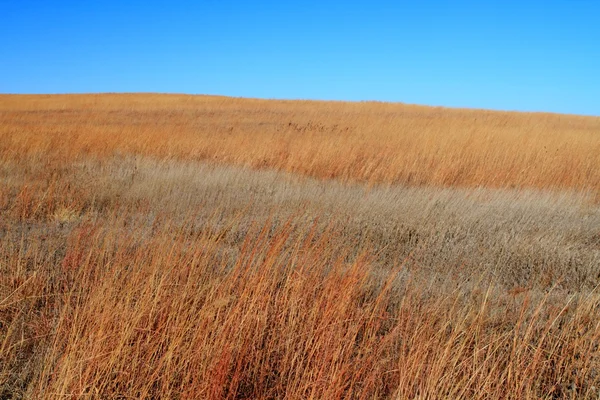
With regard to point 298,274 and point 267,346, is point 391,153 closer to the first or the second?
point 298,274

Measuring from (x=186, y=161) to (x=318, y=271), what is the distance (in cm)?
616

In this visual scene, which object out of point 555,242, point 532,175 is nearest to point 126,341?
point 555,242

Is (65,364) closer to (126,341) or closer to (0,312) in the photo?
(126,341)

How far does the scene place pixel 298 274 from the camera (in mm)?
2891

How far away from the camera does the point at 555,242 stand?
14.0 feet

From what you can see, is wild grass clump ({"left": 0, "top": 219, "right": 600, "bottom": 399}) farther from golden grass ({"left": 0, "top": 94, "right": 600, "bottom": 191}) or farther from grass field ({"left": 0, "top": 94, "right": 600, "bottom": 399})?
golden grass ({"left": 0, "top": 94, "right": 600, "bottom": 191})

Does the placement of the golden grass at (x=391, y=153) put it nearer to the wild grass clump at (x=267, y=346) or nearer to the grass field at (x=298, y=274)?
the grass field at (x=298, y=274)

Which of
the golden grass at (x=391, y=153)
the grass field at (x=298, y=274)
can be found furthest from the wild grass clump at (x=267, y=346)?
the golden grass at (x=391, y=153)

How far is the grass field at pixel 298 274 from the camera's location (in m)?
2.14

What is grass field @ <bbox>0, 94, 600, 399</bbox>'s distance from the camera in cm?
214

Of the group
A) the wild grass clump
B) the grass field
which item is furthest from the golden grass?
the wild grass clump

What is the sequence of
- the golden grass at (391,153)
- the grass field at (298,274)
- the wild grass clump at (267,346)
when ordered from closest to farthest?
the wild grass clump at (267,346) < the grass field at (298,274) < the golden grass at (391,153)

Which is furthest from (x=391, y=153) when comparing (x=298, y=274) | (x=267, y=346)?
(x=267, y=346)

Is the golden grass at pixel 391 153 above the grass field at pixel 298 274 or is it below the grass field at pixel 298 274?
above
